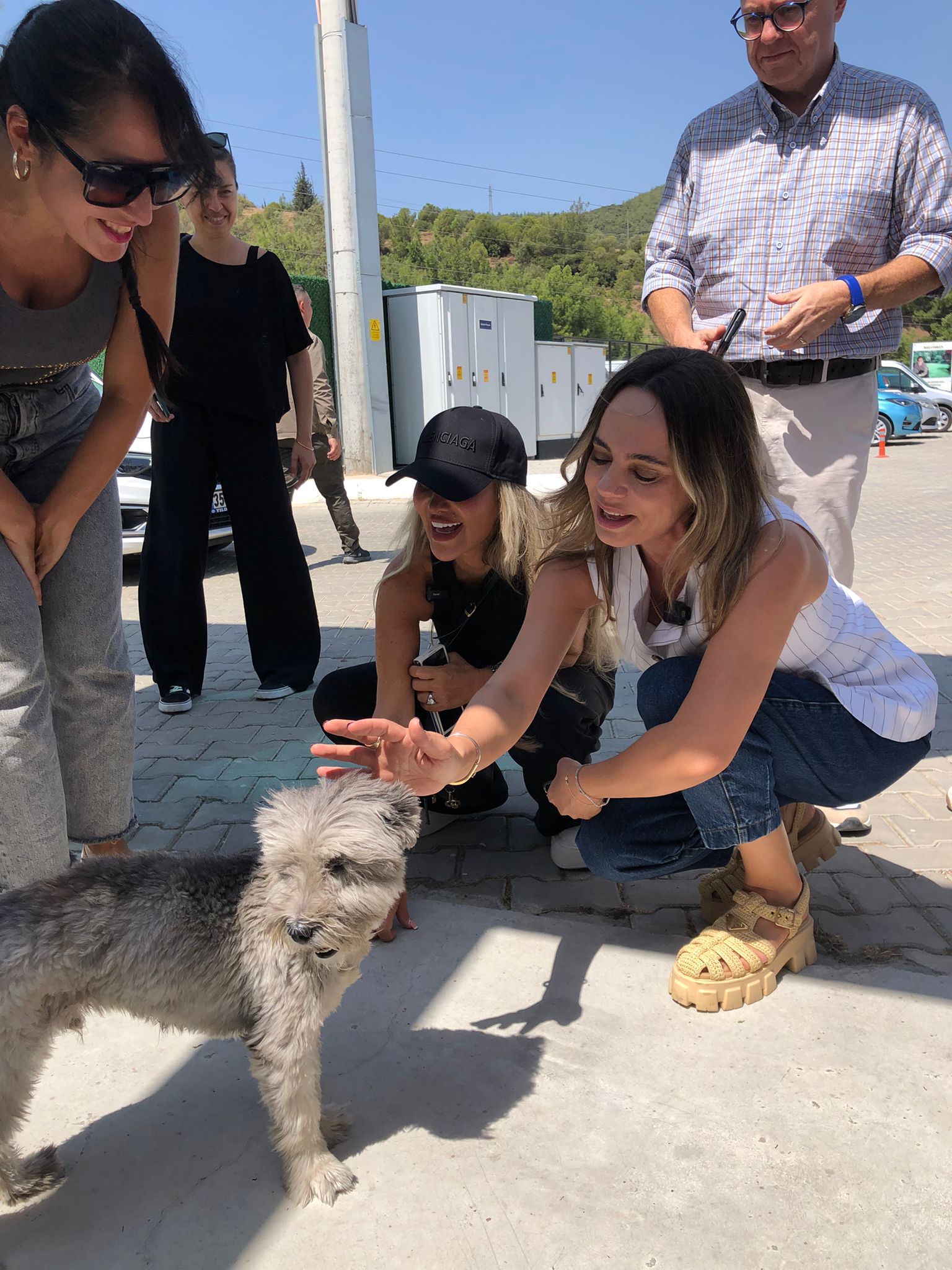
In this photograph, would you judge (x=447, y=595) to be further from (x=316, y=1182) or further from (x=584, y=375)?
(x=584, y=375)

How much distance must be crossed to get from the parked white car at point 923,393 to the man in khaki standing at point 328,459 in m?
21.7

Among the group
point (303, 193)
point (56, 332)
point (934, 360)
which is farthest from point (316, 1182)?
point (303, 193)

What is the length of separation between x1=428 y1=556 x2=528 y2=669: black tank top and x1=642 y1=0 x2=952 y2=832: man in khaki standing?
3.48ft

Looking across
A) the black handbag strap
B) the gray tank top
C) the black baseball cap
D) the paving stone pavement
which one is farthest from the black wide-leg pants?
the gray tank top

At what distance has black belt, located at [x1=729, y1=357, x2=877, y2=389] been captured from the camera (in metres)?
3.42

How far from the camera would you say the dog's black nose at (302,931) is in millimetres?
1735

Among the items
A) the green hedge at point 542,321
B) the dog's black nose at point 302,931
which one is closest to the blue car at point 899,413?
the green hedge at point 542,321

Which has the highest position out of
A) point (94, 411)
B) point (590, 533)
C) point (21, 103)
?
point (21, 103)

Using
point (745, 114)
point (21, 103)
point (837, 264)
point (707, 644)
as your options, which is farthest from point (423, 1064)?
point (745, 114)

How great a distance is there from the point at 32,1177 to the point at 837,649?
2.30 metres

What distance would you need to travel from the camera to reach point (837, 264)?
3.44m

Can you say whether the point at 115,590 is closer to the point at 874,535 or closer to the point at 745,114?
the point at 745,114

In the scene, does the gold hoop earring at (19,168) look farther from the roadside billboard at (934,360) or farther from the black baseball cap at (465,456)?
the roadside billboard at (934,360)

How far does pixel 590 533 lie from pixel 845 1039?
1475 mm
